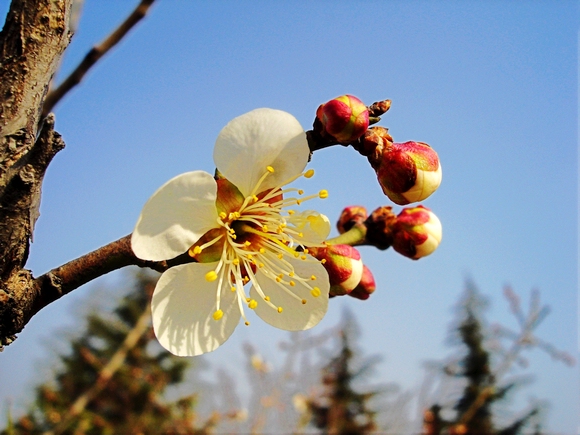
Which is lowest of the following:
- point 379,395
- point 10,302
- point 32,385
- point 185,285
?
point 10,302

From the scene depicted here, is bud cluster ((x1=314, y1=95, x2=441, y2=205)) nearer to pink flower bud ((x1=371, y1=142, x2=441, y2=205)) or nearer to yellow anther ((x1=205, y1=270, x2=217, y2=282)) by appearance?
pink flower bud ((x1=371, y1=142, x2=441, y2=205))

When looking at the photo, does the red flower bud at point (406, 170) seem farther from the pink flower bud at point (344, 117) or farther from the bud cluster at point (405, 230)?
the bud cluster at point (405, 230)

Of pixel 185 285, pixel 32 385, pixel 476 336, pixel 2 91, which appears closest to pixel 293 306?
pixel 185 285

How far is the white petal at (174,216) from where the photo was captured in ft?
2.49

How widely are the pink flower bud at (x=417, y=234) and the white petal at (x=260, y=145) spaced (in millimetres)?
342

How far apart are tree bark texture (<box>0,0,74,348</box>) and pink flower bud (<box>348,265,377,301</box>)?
627 millimetres

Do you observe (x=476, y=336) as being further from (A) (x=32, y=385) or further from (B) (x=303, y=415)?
(A) (x=32, y=385)

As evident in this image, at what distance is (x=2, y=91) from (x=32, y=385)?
7934 mm

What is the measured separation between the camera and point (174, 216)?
0.82 m

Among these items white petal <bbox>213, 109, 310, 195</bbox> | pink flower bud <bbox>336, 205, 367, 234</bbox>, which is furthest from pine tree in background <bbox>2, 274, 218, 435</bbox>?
white petal <bbox>213, 109, 310, 195</bbox>

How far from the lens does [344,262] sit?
0.97m

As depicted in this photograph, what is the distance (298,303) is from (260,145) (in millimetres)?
338

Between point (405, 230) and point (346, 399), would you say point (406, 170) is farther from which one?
point (346, 399)

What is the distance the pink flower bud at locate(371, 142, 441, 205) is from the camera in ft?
2.91
